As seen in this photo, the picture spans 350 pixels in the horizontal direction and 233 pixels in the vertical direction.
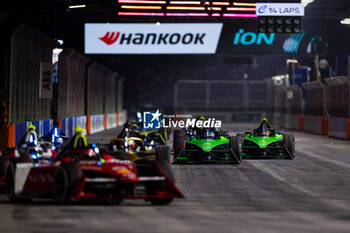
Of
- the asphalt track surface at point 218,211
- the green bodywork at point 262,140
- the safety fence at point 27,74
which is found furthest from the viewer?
the safety fence at point 27,74

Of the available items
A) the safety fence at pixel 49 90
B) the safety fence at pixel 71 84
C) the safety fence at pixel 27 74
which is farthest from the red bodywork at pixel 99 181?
the safety fence at pixel 71 84

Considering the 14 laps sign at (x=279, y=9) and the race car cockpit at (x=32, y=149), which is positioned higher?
the 14 laps sign at (x=279, y=9)

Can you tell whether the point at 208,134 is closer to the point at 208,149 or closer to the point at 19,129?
the point at 208,149

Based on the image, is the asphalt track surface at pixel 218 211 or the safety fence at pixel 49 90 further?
the safety fence at pixel 49 90

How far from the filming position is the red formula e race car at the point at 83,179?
35.9ft

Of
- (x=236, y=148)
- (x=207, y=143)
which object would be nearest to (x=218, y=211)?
(x=207, y=143)

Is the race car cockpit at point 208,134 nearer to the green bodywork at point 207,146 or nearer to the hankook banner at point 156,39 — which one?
the green bodywork at point 207,146

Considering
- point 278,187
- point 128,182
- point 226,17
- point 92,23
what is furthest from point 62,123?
point 128,182

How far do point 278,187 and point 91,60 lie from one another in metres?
32.9

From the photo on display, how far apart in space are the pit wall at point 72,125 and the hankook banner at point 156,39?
4.16m

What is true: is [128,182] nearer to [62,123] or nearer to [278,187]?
[278,187]

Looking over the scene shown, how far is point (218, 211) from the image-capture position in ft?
35.9

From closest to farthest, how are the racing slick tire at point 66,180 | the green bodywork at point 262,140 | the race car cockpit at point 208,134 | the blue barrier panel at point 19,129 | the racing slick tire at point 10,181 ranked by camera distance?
the racing slick tire at point 66,180
the racing slick tire at point 10,181
the race car cockpit at point 208,134
the green bodywork at point 262,140
the blue barrier panel at point 19,129

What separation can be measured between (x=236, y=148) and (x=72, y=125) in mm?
19288
